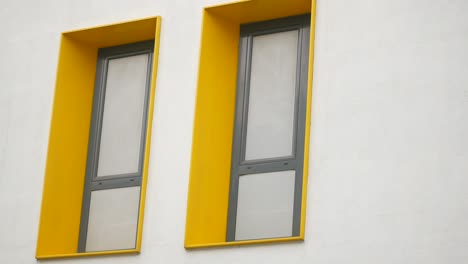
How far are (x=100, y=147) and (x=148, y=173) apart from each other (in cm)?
126

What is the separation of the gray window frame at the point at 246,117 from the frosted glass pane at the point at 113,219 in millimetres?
1203

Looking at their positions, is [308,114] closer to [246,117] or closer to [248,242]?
[246,117]

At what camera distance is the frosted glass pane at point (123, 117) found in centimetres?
1270

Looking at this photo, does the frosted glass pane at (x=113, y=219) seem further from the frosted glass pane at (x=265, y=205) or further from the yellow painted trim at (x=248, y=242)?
the frosted glass pane at (x=265, y=205)

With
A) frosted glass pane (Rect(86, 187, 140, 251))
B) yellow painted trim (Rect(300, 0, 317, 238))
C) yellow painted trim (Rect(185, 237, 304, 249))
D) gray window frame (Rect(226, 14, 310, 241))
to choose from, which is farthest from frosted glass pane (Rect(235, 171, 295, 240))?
frosted glass pane (Rect(86, 187, 140, 251))

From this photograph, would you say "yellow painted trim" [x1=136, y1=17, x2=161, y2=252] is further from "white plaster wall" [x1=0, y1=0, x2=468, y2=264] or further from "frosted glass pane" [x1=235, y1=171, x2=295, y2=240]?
"frosted glass pane" [x1=235, y1=171, x2=295, y2=240]

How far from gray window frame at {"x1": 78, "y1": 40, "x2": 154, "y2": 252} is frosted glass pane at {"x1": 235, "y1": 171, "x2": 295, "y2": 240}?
1.36m

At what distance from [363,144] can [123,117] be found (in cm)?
334

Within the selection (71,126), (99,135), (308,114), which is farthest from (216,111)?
(71,126)

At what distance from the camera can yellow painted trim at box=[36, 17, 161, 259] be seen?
12.5 metres

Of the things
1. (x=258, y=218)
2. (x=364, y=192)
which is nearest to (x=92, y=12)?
(x=258, y=218)

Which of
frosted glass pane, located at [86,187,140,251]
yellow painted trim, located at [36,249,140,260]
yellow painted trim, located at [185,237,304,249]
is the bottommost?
yellow painted trim, located at [36,249,140,260]

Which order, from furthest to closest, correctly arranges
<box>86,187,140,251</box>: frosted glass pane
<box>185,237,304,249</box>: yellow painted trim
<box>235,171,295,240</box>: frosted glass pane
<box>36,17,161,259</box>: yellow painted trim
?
<box>36,17,161,259</box>: yellow painted trim
<box>86,187,140,251</box>: frosted glass pane
<box>235,171,295,240</box>: frosted glass pane
<box>185,237,304,249</box>: yellow painted trim

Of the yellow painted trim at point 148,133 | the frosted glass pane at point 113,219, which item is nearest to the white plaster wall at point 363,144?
the yellow painted trim at point 148,133
